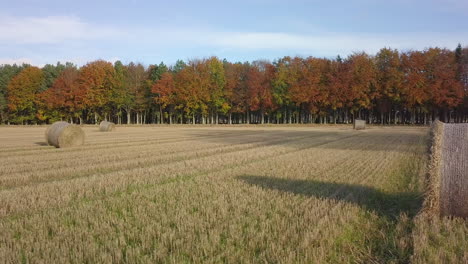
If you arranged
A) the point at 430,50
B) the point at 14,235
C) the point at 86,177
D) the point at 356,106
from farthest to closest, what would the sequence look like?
the point at 356,106 < the point at 430,50 < the point at 86,177 < the point at 14,235

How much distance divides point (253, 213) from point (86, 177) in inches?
247

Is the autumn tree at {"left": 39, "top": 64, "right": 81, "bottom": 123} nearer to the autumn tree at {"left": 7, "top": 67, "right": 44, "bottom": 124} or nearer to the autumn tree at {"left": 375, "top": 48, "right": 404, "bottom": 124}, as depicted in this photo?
the autumn tree at {"left": 7, "top": 67, "right": 44, "bottom": 124}

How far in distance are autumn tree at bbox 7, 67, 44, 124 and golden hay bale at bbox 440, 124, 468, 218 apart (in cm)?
9192

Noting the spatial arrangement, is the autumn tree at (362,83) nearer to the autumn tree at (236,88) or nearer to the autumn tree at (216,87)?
the autumn tree at (236,88)

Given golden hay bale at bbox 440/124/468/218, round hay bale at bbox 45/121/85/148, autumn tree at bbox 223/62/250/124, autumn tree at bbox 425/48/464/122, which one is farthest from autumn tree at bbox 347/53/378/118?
golden hay bale at bbox 440/124/468/218

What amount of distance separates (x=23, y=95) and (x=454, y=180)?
310 ft

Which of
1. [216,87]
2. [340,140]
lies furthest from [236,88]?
[340,140]

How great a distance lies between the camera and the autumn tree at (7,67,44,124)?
3275 inches

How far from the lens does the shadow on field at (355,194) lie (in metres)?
7.27

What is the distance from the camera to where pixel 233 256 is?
475cm

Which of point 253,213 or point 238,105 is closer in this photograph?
point 253,213

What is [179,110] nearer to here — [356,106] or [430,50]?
[356,106]

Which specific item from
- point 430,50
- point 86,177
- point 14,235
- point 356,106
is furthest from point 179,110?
point 14,235

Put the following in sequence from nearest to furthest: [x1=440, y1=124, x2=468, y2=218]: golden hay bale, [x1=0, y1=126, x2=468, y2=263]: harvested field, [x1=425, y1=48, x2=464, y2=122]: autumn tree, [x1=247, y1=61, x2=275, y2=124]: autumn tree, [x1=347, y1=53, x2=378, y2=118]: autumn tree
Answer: [x1=0, y1=126, x2=468, y2=263]: harvested field < [x1=440, y1=124, x2=468, y2=218]: golden hay bale < [x1=425, y1=48, x2=464, y2=122]: autumn tree < [x1=347, y1=53, x2=378, y2=118]: autumn tree < [x1=247, y1=61, x2=275, y2=124]: autumn tree
